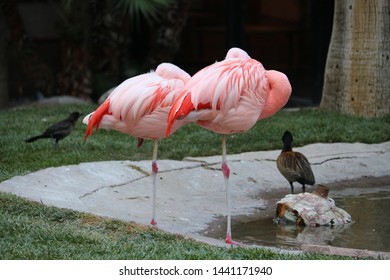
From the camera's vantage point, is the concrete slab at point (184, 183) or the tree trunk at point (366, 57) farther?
the tree trunk at point (366, 57)

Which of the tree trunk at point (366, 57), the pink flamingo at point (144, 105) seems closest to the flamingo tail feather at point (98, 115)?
the pink flamingo at point (144, 105)

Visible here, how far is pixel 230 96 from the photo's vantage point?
6.60 meters

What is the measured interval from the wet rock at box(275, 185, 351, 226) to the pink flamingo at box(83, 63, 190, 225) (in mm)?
1148

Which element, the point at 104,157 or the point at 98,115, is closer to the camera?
the point at 98,115

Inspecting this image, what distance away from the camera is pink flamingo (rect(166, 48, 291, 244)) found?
650 centimetres

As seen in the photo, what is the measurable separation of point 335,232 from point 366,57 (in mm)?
5236

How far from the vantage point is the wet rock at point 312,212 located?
737 centimetres

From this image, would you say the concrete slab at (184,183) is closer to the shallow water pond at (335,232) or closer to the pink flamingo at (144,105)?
the shallow water pond at (335,232)

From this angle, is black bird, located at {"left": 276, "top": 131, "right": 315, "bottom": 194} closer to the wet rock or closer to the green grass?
the wet rock

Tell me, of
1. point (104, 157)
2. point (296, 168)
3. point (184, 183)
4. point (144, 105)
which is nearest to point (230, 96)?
point (144, 105)

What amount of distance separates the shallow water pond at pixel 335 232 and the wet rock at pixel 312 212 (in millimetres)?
66

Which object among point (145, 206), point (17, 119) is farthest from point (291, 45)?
point (145, 206)

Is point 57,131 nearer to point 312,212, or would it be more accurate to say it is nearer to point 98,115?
point 98,115
